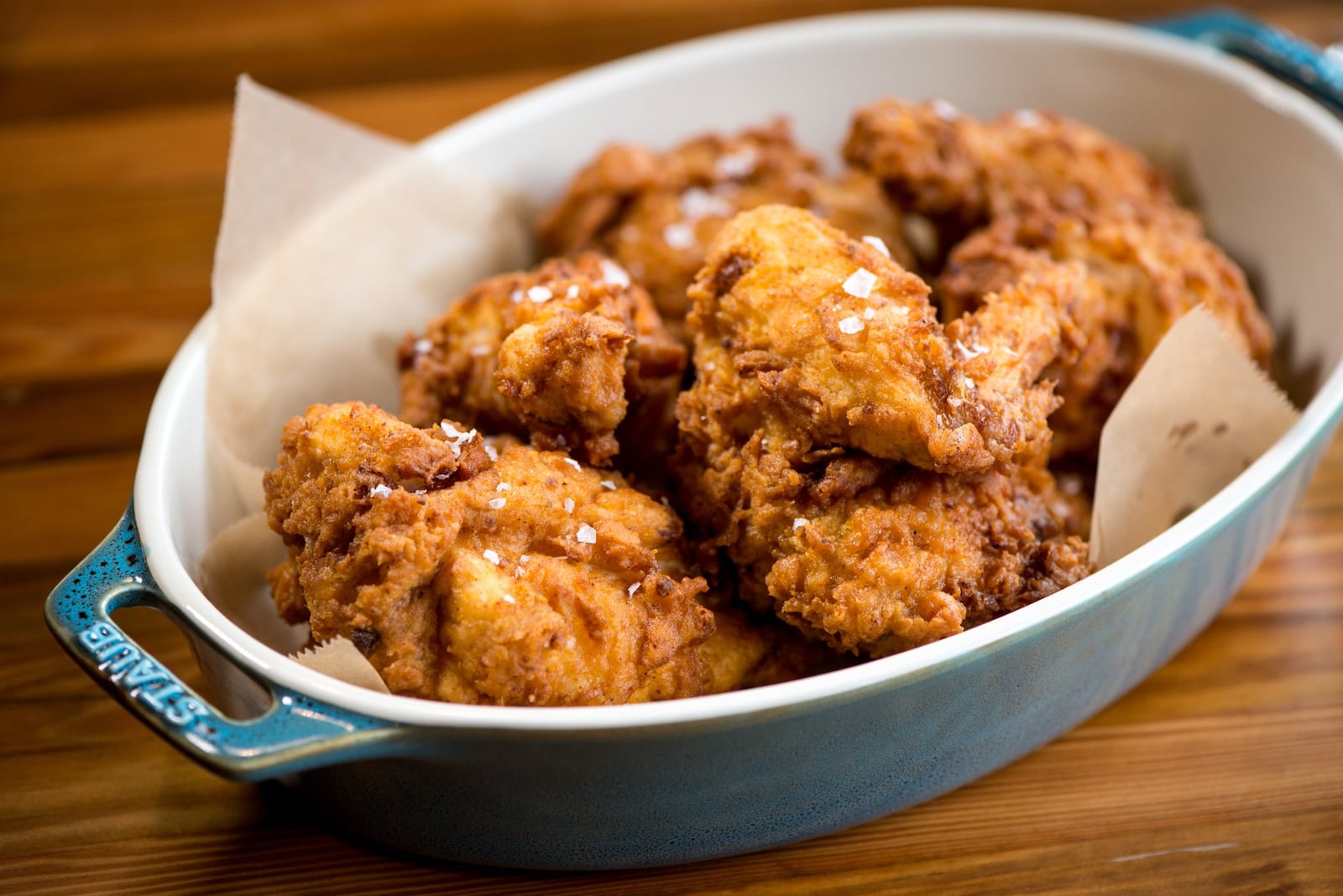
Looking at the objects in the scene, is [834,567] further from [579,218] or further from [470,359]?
[579,218]

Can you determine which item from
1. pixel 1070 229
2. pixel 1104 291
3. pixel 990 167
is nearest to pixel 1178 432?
pixel 1104 291

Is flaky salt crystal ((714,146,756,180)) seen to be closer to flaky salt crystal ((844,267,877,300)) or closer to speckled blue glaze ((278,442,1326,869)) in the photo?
flaky salt crystal ((844,267,877,300))

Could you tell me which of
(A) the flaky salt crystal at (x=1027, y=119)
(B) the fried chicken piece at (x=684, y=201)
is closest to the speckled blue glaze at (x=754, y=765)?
(B) the fried chicken piece at (x=684, y=201)

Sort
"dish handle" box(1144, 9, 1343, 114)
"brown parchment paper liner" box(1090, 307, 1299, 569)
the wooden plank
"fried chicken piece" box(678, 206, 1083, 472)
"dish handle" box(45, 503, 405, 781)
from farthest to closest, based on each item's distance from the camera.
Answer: "dish handle" box(1144, 9, 1343, 114) < the wooden plank < "brown parchment paper liner" box(1090, 307, 1299, 569) < "fried chicken piece" box(678, 206, 1083, 472) < "dish handle" box(45, 503, 405, 781)

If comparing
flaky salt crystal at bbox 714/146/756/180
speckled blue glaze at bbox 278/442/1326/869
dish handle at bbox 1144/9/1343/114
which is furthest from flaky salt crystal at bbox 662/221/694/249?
dish handle at bbox 1144/9/1343/114

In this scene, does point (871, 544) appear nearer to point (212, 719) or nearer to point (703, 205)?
point (212, 719)
